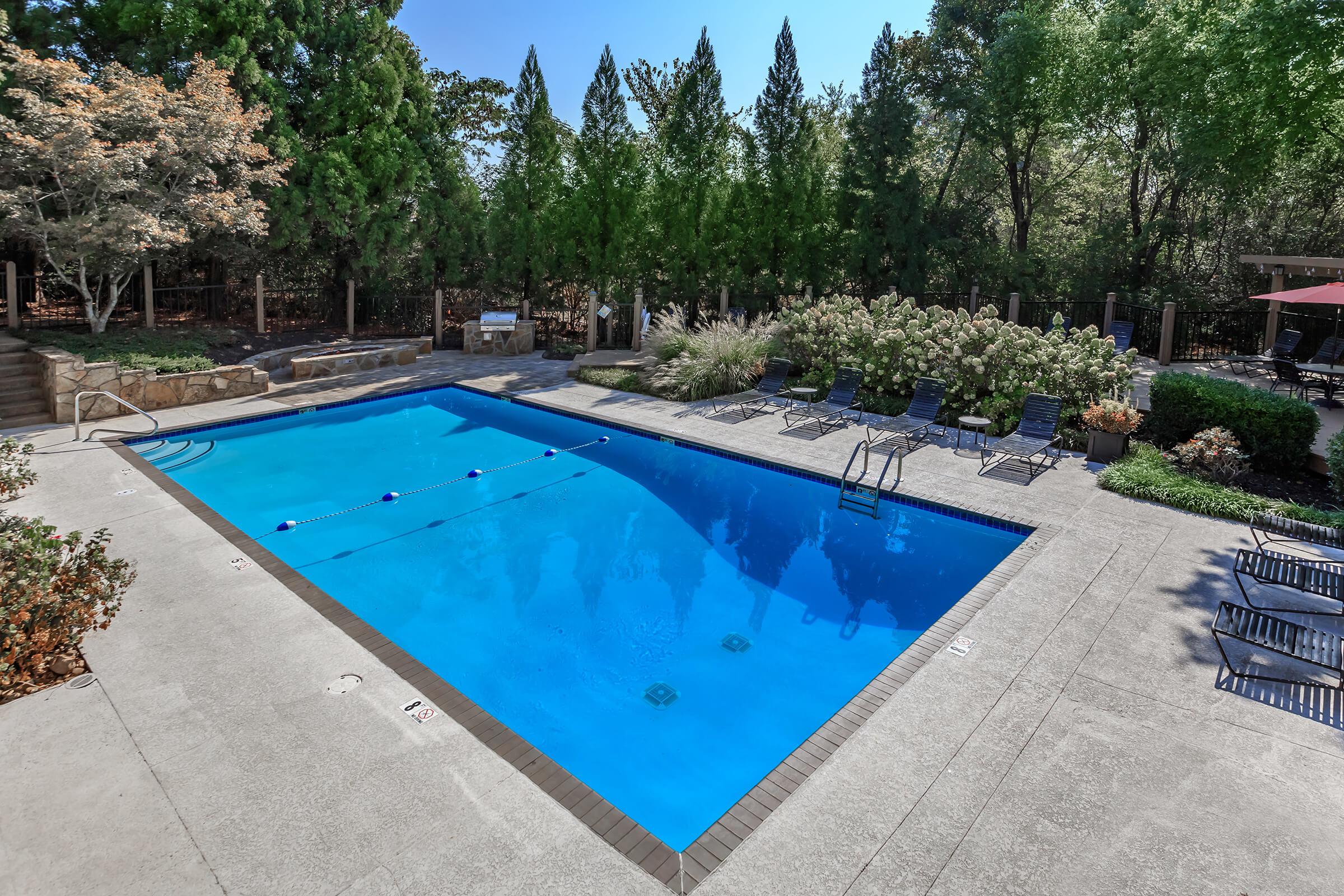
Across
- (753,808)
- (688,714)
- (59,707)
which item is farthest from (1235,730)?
(59,707)

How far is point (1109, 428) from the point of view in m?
9.27

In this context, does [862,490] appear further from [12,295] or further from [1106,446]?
[12,295]

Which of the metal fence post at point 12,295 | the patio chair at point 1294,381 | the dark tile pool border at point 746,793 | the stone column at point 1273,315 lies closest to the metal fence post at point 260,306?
the metal fence post at point 12,295

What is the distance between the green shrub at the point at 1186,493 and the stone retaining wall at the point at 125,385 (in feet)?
43.3

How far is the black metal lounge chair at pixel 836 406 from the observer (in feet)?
37.5

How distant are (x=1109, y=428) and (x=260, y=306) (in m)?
16.2

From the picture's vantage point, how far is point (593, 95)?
18.1m

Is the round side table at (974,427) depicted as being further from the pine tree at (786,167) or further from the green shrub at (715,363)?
the pine tree at (786,167)

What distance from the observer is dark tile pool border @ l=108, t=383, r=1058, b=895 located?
132 inches

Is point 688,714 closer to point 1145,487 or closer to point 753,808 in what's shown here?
point 753,808

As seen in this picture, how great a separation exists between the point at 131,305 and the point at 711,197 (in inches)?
518

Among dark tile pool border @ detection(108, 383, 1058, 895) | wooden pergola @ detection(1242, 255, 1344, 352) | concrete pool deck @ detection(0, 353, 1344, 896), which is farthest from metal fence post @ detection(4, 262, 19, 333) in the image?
wooden pergola @ detection(1242, 255, 1344, 352)

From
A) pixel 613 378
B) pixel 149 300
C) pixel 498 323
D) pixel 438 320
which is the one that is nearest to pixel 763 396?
pixel 613 378

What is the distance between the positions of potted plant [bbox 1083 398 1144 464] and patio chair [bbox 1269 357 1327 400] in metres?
4.01
